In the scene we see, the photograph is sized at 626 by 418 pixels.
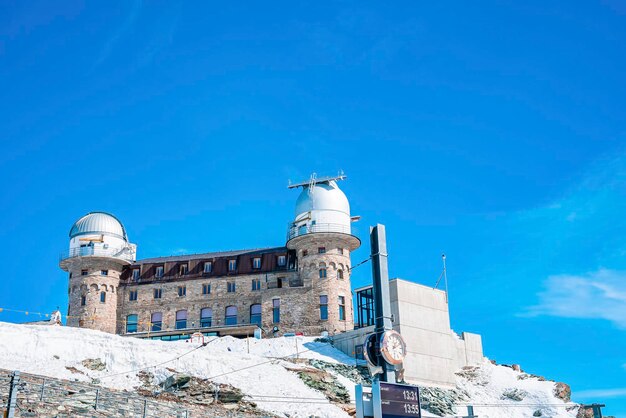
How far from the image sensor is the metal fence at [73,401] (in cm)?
3934

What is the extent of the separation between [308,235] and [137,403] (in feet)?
130

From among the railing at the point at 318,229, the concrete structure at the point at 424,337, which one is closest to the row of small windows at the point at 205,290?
the railing at the point at 318,229

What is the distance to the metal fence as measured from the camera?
129 ft

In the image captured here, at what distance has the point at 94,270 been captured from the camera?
285ft

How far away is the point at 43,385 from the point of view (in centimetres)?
4094

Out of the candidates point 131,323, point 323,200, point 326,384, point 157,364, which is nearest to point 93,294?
point 131,323

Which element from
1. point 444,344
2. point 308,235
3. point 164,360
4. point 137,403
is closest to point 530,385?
point 444,344

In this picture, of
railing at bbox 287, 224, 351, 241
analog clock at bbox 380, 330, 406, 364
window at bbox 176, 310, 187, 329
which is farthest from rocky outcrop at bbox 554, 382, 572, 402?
window at bbox 176, 310, 187, 329

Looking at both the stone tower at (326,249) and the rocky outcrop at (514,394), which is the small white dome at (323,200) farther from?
the rocky outcrop at (514,394)

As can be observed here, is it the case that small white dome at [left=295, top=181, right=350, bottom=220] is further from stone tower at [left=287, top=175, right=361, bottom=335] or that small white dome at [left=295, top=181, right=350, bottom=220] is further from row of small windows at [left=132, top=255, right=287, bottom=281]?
row of small windows at [left=132, top=255, right=287, bottom=281]

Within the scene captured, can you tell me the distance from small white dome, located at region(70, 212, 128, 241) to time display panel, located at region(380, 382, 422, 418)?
56.8 meters

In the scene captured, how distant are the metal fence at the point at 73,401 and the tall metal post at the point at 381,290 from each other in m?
11.1

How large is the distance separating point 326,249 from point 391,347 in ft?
137

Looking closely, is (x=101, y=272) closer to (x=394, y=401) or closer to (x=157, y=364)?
(x=157, y=364)
